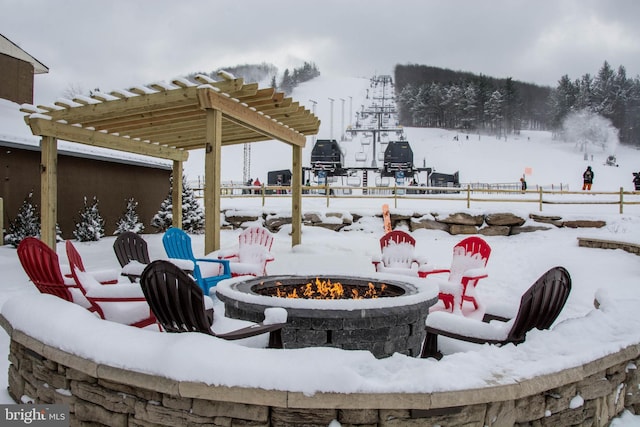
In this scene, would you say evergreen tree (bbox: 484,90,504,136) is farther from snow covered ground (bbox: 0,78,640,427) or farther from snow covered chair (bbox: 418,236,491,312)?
snow covered chair (bbox: 418,236,491,312)

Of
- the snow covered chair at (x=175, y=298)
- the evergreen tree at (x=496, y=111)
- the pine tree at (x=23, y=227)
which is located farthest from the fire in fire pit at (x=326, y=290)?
the evergreen tree at (x=496, y=111)

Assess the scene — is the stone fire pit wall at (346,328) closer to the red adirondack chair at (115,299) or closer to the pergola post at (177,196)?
the red adirondack chair at (115,299)

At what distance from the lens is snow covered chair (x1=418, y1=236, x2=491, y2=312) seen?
4332 millimetres

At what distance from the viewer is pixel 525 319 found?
263 centimetres

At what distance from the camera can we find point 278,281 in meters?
4.13

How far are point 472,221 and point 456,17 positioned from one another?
63701mm

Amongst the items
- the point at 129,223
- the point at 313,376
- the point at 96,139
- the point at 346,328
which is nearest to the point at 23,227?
the point at 129,223

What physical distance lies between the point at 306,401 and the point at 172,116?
209 inches

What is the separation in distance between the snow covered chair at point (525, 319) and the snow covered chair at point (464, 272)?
5.04 feet

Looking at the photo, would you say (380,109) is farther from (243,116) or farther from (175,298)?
(175,298)

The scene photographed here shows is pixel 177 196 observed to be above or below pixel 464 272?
above

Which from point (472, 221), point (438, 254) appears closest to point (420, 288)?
point (438, 254)

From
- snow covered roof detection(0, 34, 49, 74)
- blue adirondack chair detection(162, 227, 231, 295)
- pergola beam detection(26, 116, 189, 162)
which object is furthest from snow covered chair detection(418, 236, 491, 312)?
snow covered roof detection(0, 34, 49, 74)

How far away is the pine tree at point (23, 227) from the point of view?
28.1 ft
